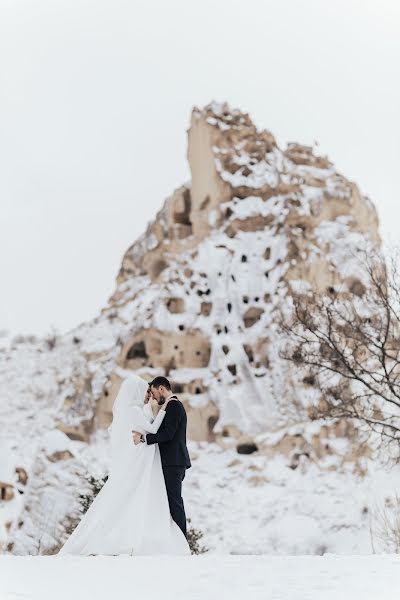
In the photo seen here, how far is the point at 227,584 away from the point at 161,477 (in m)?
2.24

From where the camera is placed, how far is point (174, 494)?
5879 millimetres

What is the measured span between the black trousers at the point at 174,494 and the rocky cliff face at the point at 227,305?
35.9 ft

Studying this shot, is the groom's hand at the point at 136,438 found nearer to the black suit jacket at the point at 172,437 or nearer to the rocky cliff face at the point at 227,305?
the black suit jacket at the point at 172,437

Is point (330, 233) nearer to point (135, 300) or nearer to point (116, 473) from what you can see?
point (135, 300)

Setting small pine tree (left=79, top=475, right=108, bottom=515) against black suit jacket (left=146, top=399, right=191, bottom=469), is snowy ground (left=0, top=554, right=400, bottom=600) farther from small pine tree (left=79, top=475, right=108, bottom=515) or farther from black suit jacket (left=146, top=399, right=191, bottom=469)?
small pine tree (left=79, top=475, right=108, bottom=515)

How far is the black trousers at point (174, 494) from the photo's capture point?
19.2 feet

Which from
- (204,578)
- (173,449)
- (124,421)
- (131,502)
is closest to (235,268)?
(124,421)

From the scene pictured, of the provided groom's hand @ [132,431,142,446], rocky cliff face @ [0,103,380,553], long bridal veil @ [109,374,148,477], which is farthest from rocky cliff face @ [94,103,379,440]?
groom's hand @ [132,431,142,446]

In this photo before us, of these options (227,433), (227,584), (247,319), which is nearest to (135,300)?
(247,319)

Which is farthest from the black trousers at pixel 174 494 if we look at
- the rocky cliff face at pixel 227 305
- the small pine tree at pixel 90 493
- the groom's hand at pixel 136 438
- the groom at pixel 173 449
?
the rocky cliff face at pixel 227 305

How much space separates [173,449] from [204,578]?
205 cm

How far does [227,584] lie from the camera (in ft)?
12.2

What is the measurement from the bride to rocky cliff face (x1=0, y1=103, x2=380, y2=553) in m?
10.8

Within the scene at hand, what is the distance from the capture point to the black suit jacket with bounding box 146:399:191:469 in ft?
19.3
